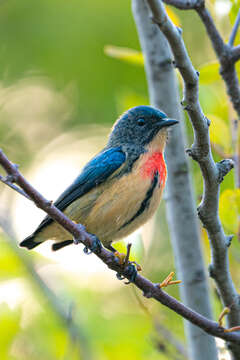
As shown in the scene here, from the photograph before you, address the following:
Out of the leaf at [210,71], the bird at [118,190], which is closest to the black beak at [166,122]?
the bird at [118,190]

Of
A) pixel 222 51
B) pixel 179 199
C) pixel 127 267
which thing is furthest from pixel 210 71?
pixel 127 267

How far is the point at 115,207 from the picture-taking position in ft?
14.5

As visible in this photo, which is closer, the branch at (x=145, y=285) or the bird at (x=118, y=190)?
the branch at (x=145, y=285)

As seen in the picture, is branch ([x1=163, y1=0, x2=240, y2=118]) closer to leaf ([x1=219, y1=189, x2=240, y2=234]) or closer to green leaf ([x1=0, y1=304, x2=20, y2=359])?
leaf ([x1=219, y1=189, x2=240, y2=234])

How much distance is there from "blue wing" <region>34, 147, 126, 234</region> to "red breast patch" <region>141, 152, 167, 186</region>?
0.69 feet

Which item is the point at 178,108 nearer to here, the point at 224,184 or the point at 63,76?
the point at 224,184

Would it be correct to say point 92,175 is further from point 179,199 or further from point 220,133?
point 220,133

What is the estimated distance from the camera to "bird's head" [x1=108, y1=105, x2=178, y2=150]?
4984 mm

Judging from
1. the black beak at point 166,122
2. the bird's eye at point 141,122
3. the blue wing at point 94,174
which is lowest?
the blue wing at point 94,174

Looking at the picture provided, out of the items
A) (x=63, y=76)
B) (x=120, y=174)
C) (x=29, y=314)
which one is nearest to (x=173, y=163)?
(x=120, y=174)

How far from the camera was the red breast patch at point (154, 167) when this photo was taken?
4.55 m

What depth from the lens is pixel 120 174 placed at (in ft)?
14.8

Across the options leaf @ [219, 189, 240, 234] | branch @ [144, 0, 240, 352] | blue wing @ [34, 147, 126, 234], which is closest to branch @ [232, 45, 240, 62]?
branch @ [144, 0, 240, 352]

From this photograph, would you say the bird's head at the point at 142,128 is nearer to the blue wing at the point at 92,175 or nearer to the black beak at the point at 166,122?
the black beak at the point at 166,122
